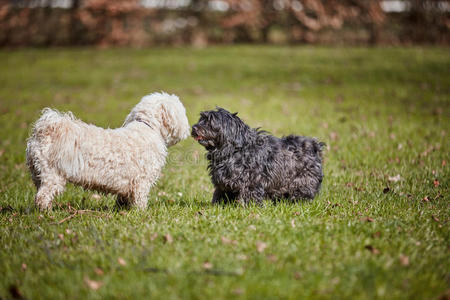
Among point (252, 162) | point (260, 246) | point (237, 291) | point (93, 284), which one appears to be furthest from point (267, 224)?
point (93, 284)

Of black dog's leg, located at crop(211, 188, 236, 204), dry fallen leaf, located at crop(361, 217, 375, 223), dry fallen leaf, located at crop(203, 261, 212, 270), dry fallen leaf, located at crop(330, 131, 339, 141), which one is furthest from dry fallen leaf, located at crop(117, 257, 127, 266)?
dry fallen leaf, located at crop(330, 131, 339, 141)

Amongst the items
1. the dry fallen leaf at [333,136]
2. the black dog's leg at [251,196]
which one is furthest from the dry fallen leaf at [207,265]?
the dry fallen leaf at [333,136]

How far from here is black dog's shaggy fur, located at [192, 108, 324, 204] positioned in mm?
5141

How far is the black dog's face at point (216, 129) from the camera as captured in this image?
5.09 meters

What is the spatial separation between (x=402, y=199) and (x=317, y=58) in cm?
1477


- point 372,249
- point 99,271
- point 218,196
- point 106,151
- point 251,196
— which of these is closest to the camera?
point 99,271

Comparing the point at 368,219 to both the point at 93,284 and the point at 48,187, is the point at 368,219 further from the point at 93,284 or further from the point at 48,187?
the point at 48,187

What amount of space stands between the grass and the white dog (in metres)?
0.38

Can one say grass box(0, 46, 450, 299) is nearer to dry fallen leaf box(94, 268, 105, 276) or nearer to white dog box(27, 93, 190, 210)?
dry fallen leaf box(94, 268, 105, 276)

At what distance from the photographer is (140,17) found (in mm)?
22281

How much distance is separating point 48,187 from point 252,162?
2492mm

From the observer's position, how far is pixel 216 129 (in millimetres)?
5098

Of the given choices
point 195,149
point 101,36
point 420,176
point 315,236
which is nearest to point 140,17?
point 101,36

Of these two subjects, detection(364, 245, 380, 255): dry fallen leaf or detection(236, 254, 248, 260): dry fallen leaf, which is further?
detection(364, 245, 380, 255): dry fallen leaf
